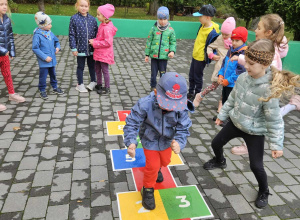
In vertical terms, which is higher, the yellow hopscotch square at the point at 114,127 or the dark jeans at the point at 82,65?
the dark jeans at the point at 82,65

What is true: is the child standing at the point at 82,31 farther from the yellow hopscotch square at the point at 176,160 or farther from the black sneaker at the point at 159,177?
the black sneaker at the point at 159,177

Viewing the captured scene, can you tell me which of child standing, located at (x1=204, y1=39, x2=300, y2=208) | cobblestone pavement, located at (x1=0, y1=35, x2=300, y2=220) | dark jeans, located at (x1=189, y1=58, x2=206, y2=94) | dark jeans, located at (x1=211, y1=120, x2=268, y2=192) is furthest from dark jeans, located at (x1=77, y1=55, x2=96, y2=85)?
dark jeans, located at (x1=211, y1=120, x2=268, y2=192)

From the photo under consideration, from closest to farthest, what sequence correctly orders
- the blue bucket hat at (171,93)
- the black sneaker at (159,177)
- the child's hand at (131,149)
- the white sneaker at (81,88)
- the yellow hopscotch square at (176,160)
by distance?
the blue bucket hat at (171,93)
the child's hand at (131,149)
the black sneaker at (159,177)
the yellow hopscotch square at (176,160)
the white sneaker at (81,88)

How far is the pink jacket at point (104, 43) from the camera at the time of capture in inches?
211

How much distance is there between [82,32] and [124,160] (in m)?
3.00

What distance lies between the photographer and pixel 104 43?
5.41 metres

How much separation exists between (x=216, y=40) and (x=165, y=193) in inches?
129

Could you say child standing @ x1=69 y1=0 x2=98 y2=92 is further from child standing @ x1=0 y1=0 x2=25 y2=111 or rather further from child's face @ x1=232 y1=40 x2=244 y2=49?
child's face @ x1=232 y1=40 x2=244 y2=49

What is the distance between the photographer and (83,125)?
4.61m

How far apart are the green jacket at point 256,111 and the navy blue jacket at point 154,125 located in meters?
0.68

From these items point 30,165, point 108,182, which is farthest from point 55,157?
point 108,182

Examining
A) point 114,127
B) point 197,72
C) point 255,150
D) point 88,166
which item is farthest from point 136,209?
point 197,72

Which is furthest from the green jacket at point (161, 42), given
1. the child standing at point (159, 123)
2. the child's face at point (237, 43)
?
the child standing at point (159, 123)

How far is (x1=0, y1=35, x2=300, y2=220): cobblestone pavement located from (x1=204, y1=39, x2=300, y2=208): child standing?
0.45 m
